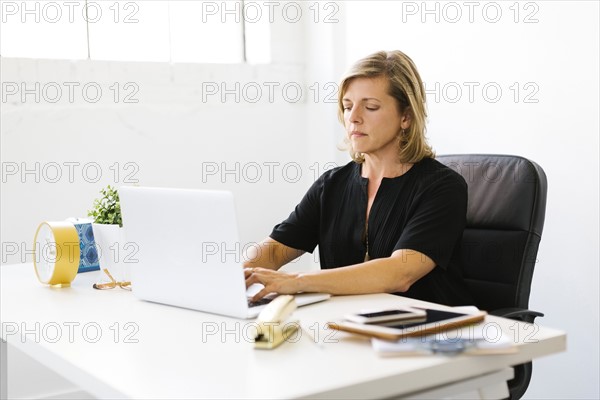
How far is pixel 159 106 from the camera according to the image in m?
3.68

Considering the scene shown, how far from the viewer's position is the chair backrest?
2072mm

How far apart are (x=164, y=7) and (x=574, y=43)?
2001 millimetres

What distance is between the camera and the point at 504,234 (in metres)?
2.11

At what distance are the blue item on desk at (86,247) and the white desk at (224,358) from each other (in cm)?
35

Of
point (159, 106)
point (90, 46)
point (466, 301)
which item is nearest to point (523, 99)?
point (466, 301)

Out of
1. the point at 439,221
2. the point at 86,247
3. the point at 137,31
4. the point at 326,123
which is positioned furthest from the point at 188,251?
the point at 326,123

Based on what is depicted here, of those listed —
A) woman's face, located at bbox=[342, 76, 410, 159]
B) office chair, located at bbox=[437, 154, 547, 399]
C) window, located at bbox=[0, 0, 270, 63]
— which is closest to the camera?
office chair, located at bbox=[437, 154, 547, 399]

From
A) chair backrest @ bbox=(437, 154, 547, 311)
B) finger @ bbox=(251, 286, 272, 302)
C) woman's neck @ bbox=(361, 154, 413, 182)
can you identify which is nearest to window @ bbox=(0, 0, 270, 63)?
woman's neck @ bbox=(361, 154, 413, 182)

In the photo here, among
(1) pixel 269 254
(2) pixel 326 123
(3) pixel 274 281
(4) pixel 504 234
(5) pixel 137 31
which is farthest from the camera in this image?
(2) pixel 326 123

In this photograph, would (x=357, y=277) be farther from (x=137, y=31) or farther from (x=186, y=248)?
(x=137, y=31)

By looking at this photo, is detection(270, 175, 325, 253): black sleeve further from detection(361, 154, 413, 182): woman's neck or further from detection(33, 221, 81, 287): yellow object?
detection(33, 221, 81, 287): yellow object

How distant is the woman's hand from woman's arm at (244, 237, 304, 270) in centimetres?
43

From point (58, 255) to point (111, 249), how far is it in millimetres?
135

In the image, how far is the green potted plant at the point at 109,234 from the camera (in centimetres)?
204
